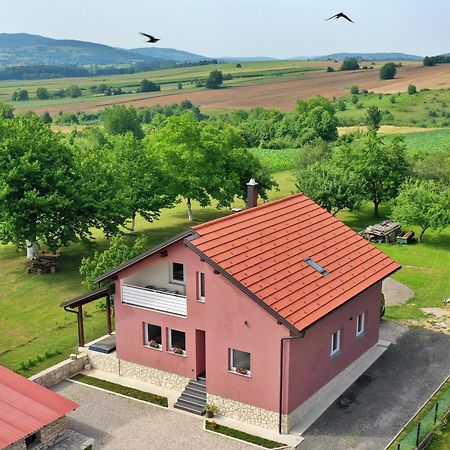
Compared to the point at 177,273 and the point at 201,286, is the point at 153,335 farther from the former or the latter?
the point at 201,286

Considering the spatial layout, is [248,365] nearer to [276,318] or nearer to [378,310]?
[276,318]

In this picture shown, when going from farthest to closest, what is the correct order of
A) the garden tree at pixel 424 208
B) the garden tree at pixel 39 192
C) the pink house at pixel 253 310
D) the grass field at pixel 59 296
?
the garden tree at pixel 424 208 < the garden tree at pixel 39 192 < the grass field at pixel 59 296 < the pink house at pixel 253 310

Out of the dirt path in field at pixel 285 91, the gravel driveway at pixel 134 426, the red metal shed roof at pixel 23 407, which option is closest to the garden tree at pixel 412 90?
the dirt path in field at pixel 285 91

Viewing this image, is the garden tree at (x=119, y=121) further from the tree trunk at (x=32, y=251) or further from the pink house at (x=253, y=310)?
the pink house at (x=253, y=310)

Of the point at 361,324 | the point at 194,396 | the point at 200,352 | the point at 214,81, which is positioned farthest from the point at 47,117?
the point at 194,396

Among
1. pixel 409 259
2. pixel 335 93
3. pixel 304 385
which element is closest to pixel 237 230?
pixel 304 385

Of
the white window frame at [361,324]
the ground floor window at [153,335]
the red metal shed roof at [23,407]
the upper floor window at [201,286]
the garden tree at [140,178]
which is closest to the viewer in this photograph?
the red metal shed roof at [23,407]
